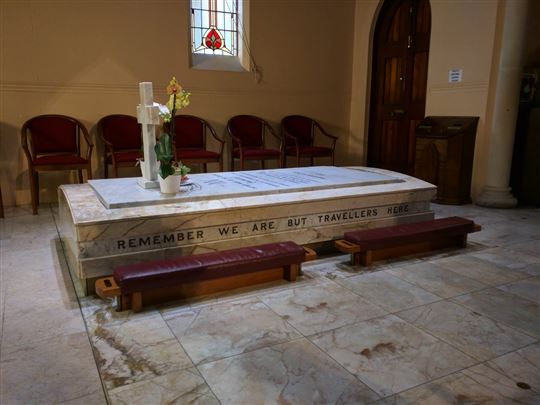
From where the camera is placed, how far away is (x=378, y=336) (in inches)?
77.3

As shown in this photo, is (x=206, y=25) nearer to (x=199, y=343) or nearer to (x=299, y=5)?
(x=299, y=5)

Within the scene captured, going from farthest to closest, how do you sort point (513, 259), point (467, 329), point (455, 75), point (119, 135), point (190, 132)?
point (190, 132) → point (455, 75) → point (119, 135) → point (513, 259) → point (467, 329)

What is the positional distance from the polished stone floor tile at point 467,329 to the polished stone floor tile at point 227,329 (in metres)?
0.63

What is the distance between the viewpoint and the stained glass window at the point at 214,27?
17.7ft

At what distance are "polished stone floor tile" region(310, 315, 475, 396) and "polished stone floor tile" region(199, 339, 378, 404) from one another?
61 millimetres

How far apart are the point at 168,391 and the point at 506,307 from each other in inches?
67.3

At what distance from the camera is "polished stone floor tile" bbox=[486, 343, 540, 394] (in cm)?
166

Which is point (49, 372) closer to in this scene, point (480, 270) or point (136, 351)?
point (136, 351)

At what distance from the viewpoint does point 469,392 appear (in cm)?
158

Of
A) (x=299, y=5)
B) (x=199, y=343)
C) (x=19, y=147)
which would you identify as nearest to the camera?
(x=199, y=343)

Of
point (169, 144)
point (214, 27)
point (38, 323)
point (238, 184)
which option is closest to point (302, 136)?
point (214, 27)

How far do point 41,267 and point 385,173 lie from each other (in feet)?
9.00

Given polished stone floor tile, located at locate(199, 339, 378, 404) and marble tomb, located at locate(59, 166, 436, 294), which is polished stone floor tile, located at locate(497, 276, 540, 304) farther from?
polished stone floor tile, located at locate(199, 339, 378, 404)

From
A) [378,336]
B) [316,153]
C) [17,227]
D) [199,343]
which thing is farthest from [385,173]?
[17,227]
